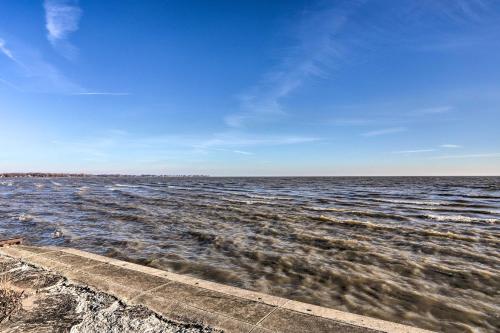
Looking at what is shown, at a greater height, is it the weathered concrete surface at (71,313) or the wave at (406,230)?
the weathered concrete surface at (71,313)

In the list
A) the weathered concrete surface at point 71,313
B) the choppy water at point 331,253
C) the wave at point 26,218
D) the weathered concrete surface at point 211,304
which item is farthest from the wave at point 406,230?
the wave at point 26,218

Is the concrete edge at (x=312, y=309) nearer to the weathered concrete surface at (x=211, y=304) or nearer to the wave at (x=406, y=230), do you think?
the weathered concrete surface at (x=211, y=304)

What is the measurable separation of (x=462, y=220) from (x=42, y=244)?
73.5 ft

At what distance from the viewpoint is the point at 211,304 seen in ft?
16.4

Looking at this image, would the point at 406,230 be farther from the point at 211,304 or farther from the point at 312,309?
the point at 211,304

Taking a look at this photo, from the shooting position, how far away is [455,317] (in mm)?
6316

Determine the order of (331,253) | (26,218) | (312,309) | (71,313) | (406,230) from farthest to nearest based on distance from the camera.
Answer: (26,218) → (406,230) → (331,253) → (312,309) → (71,313)

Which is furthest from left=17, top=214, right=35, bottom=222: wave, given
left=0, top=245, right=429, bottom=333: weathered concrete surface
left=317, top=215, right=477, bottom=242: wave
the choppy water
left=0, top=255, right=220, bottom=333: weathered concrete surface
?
left=317, top=215, right=477, bottom=242: wave

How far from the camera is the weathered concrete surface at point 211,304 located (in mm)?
4340

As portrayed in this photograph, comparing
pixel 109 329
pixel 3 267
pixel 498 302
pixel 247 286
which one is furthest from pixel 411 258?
pixel 3 267

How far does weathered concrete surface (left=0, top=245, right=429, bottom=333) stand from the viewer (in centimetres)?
434

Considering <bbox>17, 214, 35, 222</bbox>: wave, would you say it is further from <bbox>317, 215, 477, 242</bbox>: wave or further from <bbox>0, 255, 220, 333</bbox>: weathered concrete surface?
<bbox>317, 215, 477, 242</bbox>: wave

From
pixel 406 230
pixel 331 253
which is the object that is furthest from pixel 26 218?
pixel 406 230

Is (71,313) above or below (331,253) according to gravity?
above
